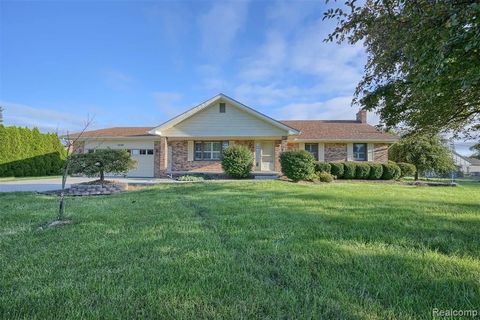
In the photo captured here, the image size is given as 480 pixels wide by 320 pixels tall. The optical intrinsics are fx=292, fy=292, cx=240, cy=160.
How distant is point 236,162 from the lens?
17141 millimetres

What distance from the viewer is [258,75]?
61.7ft

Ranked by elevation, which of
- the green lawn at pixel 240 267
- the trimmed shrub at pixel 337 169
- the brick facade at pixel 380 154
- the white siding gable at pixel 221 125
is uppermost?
the white siding gable at pixel 221 125

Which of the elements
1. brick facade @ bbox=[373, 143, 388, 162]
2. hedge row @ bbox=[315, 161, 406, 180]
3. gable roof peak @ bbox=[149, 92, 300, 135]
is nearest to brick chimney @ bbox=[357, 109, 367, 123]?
brick facade @ bbox=[373, 143, 388, 162]

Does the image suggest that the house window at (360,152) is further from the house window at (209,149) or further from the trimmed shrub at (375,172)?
the house window at (209,149)

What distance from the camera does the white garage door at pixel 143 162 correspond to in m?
21.2

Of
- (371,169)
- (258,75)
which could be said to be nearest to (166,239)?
(258,75)

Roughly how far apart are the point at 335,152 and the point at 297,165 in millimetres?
6310

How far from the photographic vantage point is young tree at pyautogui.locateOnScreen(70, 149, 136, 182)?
12.7 metres

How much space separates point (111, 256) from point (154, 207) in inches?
157

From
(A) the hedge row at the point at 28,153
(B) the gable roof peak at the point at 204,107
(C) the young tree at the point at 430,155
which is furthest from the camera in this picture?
(C) the young tree at the point at 430,155

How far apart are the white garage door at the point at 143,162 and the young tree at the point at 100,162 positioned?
7.46 meters

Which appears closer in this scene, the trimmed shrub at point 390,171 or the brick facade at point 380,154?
the trimmed shrub at point 390,171

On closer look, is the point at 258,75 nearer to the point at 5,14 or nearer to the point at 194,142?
the point at 194,142

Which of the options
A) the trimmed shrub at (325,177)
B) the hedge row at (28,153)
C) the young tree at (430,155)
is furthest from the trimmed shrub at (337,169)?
the hedge row at (28,153)
